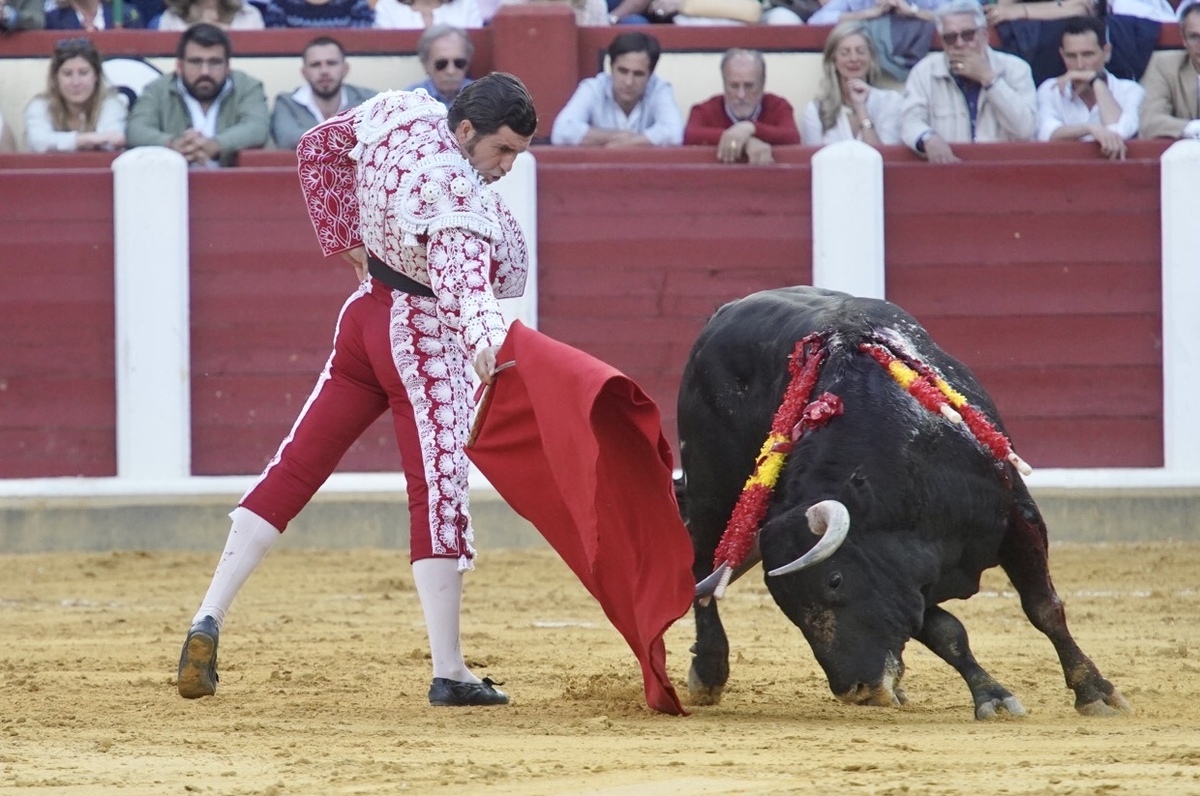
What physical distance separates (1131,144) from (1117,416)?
1010 millimetres

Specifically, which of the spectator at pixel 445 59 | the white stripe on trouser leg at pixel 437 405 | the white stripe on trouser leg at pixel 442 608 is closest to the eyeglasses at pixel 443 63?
the spectator at pixel 445 59

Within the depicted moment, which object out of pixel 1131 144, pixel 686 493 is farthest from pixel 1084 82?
pixel 686 493

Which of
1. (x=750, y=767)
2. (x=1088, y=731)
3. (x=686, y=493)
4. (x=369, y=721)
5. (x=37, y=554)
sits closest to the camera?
(x=750, y=767)

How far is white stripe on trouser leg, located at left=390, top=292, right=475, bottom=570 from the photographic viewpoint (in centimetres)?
374

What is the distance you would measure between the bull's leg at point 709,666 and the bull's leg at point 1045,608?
1.94ft

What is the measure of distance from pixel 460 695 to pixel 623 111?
3.89 metres

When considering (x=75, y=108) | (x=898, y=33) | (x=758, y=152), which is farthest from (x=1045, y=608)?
(x=75, y=108)

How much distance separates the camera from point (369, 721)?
3.49 meters

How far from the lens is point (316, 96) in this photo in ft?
23.4

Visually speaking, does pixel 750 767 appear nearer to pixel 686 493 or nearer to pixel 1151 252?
pixel 686 493

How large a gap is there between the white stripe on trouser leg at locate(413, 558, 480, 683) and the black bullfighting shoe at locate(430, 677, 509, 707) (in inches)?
0.8

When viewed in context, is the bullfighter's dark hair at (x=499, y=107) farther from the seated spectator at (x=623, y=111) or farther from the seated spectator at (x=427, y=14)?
the seated spectator at (x=427, y=14)

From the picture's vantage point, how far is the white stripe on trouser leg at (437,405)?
374 centimetres

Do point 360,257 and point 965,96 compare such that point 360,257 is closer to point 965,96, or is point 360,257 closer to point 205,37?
point 205,37
